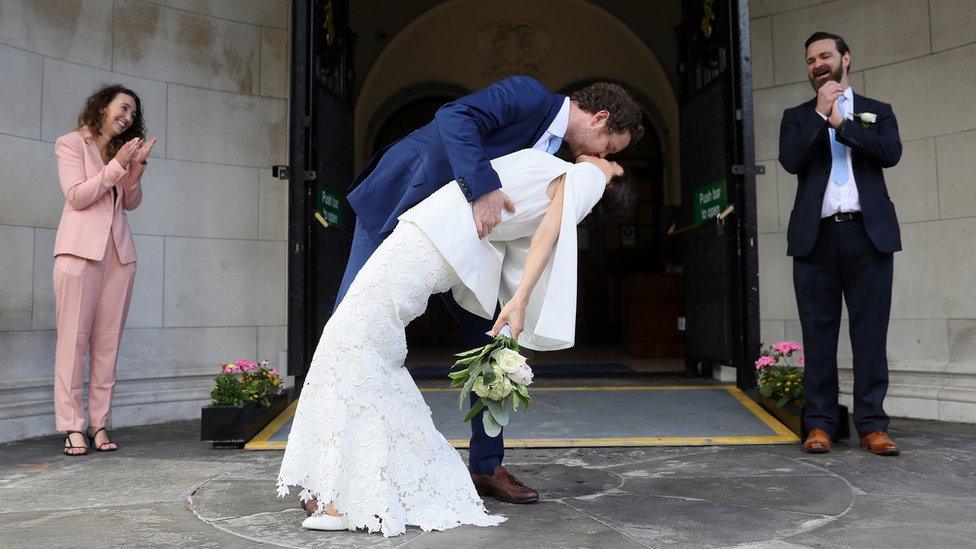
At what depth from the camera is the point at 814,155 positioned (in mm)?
4035

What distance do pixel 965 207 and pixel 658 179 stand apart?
6.63 metres

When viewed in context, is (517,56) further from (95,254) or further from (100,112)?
(95,254)

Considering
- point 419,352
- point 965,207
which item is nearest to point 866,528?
point 965,207

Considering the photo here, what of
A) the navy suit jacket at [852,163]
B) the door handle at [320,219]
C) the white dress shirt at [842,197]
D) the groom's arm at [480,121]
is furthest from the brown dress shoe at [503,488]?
the door handle at [320,219]

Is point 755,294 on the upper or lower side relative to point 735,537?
upper

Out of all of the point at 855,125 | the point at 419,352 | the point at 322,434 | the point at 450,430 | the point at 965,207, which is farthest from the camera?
the point at 419,352

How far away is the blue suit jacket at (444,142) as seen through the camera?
2609 mm

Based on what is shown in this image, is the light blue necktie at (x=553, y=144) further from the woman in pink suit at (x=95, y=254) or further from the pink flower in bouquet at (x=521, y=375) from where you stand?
the woman in pink suit at (x=95, y=254)

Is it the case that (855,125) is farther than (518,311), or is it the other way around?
(855,125)

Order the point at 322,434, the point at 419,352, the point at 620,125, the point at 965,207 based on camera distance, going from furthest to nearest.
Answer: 1. the point at 419,352
2. the point at 965,207
3. the point at 620,125
4. the point at 322,434

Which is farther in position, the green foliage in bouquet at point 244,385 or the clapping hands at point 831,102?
the green foliage in bouquet at point 244,385

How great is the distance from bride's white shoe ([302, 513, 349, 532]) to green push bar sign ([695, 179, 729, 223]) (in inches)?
158

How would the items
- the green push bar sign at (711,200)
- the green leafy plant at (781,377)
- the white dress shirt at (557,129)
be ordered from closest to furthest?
the white dress shirt at (557,129)
the green leafy plant at (781,377)
the green push bar sign at (711,200)

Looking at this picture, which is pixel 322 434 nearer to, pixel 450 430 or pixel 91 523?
pixel 91 523
